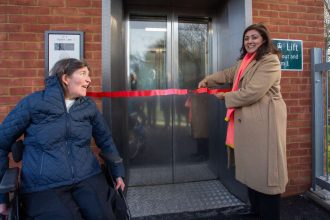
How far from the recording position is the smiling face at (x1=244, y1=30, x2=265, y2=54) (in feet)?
7.82

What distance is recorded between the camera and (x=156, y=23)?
374 centimetres

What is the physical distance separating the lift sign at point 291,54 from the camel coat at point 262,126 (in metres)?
1.16

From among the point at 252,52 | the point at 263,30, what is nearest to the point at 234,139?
the point at 252,52

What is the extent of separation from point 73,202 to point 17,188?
378 millimetres

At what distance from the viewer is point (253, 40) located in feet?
7.89

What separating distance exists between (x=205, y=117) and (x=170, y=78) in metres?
0.76

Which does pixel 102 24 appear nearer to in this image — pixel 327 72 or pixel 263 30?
pixel 263 30

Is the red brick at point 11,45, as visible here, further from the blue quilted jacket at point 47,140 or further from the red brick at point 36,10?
the blue quilted jacket at point 47,140

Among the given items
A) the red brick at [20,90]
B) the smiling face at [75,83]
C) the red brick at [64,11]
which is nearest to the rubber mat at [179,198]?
the smiling face at [75,83]

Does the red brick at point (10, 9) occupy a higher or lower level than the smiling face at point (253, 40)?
higher

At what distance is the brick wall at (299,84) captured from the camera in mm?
3363

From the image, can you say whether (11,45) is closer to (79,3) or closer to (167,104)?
(79,3)

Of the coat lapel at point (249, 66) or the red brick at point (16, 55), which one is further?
the red brick at point (16, 55)

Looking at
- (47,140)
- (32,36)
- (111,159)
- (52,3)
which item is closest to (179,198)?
(111,159)
